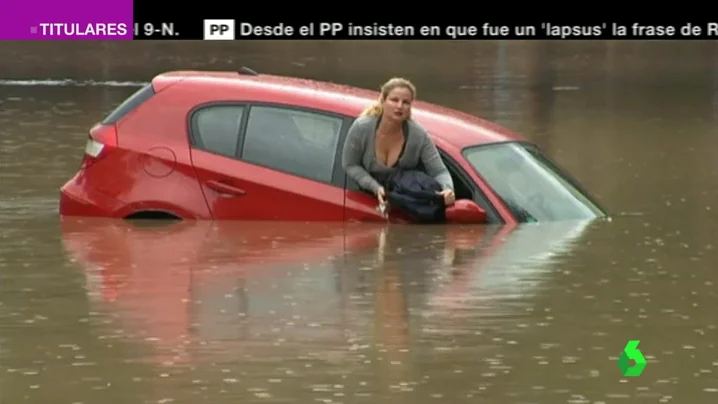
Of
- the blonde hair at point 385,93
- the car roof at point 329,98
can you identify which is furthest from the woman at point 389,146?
the car roof at point 329,98

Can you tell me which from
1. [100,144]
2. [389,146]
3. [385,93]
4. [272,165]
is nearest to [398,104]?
[385,93]

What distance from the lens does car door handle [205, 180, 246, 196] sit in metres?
14.9

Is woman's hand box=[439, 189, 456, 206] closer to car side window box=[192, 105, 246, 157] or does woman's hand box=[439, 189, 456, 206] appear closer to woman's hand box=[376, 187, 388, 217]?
woman's hand box=[376, 187, 388, 217]

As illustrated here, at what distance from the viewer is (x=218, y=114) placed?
49.6ft

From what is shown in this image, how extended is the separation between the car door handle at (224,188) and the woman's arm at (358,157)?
2.54 ft

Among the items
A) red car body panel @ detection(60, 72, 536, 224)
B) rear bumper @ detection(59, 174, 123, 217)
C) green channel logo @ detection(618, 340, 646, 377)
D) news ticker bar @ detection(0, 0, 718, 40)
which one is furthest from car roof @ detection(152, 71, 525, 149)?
news ticker bar @ detection(0, 0, 718, 40)

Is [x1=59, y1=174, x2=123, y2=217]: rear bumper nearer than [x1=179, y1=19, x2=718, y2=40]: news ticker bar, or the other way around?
[x1=59, y1=174, x2=123, y2=217]: rear bumper

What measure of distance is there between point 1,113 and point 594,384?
1729 centimetres

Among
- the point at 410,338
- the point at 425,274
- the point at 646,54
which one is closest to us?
the point at 410,338

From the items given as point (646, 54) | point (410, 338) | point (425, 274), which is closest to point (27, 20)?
point (646, 54)

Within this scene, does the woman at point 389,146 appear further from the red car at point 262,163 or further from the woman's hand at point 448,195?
the red car at point 262,163

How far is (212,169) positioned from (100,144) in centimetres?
93

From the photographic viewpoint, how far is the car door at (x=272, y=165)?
1482 centimetres

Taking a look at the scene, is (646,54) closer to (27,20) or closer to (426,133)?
(27,20)
